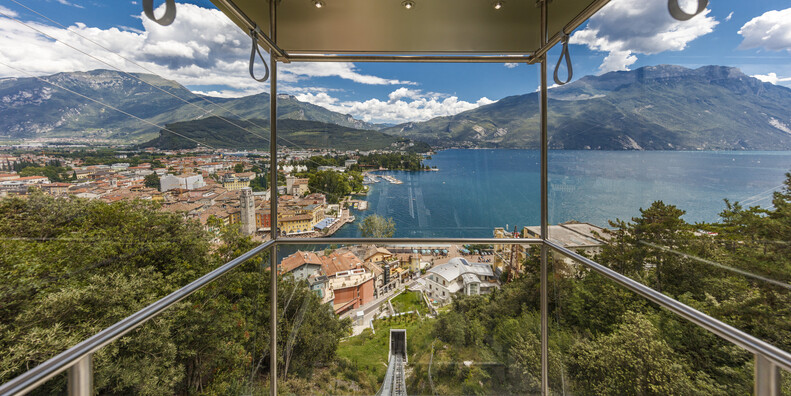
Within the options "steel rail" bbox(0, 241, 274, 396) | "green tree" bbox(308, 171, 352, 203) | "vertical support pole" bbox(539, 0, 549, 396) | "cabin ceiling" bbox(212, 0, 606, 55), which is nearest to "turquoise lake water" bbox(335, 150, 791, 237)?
"vertical support pole" bbox(539, 0, 549, 396)

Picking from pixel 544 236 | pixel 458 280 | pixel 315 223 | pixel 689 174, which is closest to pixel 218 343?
pixel 315 223

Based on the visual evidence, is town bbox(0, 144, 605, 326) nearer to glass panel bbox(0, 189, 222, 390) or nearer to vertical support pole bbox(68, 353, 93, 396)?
glass panel bbox(0, 189, 222, 390)

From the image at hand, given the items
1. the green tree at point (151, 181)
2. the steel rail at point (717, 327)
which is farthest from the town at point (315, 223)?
the steel rail at point (717, 327)

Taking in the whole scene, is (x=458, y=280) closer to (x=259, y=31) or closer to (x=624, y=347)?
(x=624, y=347)

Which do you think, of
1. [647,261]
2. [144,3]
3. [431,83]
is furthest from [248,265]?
[431,83]

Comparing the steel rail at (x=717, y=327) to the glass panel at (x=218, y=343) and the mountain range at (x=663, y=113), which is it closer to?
the mountain range at (x=663, y=113)

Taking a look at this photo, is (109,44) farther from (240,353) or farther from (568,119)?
(568,119)
